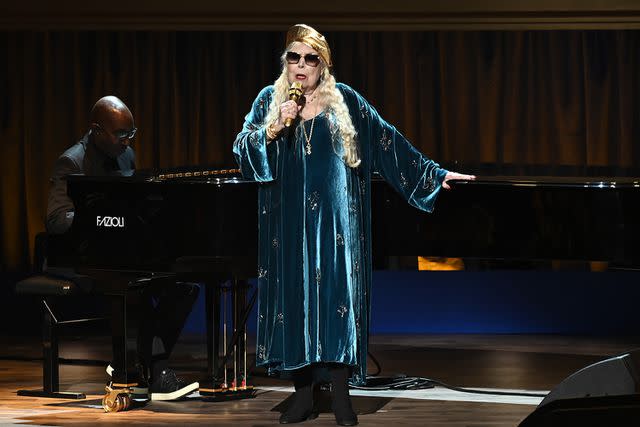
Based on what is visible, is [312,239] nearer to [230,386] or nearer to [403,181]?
[403,181]

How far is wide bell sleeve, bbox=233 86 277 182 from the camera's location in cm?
352

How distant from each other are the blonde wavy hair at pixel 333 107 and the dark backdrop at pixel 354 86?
2828 millimetres

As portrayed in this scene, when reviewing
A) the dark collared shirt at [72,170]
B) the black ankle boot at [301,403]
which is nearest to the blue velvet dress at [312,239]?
the black ankle boot at [301,403]

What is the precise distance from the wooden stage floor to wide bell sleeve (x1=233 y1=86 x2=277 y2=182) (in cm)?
84

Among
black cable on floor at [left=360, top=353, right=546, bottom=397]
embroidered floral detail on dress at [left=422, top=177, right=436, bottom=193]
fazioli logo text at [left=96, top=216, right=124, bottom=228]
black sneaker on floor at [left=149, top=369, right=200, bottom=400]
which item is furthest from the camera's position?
black cable on floor at [left=360, top=353, right=546, bottom=397]

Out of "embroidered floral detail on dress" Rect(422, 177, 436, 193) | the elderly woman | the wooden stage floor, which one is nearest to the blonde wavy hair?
the elderly woman

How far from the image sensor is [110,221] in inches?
152

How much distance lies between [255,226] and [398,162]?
547mm

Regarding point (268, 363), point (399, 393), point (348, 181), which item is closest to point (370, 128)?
point (348, 181)

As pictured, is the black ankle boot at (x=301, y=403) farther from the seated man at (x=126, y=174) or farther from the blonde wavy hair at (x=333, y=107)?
the blonde wavy hair at (x=333, y=107)

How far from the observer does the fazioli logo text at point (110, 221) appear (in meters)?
3.86

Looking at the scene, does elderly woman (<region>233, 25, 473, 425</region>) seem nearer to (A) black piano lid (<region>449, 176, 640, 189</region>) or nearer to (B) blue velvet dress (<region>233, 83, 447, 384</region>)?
(B) blue velvet dress (<region>233, 83, 447, 384</region>)

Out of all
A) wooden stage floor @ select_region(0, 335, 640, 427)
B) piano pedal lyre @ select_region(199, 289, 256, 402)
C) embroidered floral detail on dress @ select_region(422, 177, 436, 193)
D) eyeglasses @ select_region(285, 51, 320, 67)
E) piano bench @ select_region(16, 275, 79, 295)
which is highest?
eyeglasses @ select_region(285, 51, 320, 67)

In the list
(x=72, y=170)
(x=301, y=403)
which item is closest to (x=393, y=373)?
(x=301, y=403)
